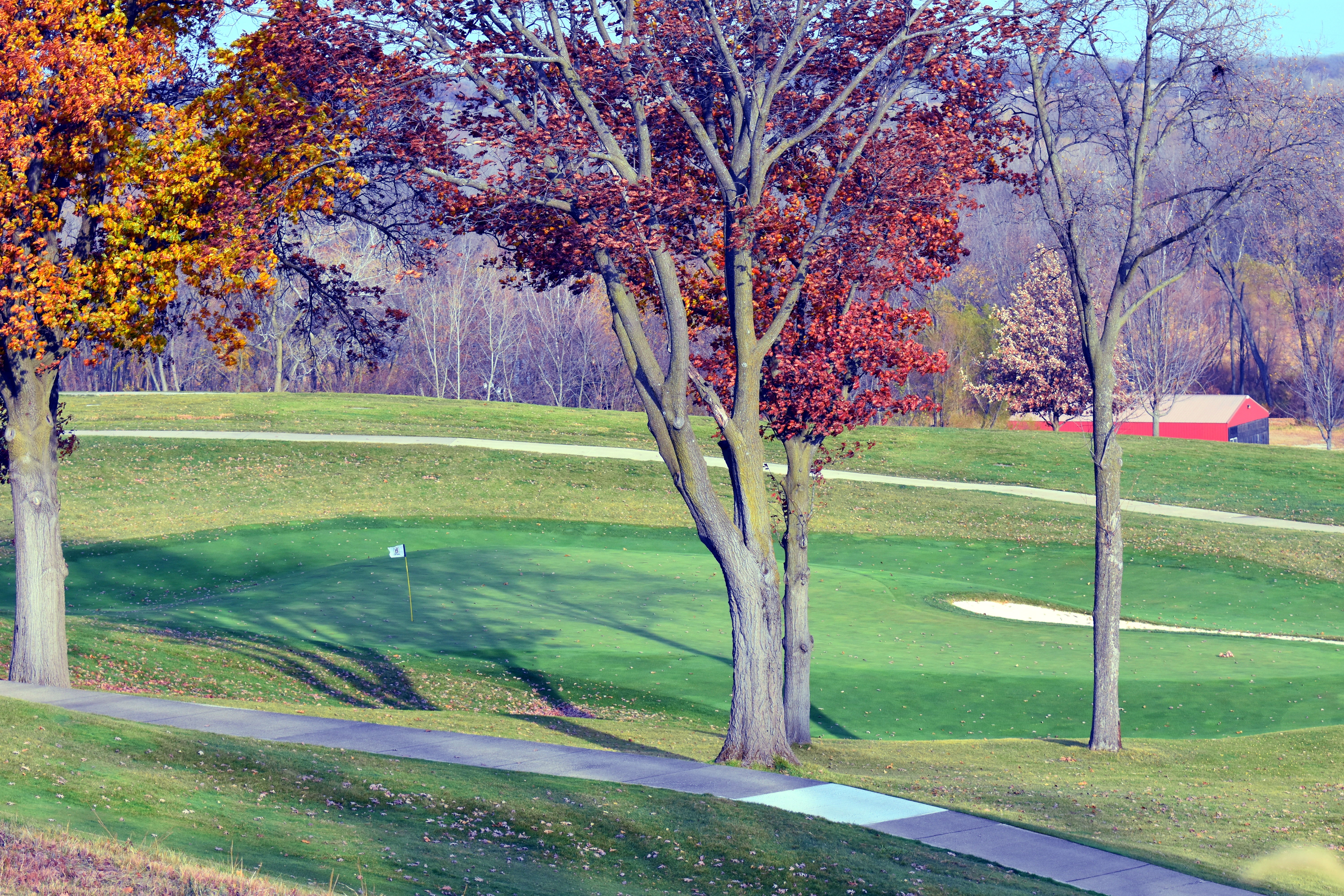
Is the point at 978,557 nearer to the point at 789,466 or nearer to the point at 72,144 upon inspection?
the point at 789,466

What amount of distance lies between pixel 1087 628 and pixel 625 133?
13.7 m

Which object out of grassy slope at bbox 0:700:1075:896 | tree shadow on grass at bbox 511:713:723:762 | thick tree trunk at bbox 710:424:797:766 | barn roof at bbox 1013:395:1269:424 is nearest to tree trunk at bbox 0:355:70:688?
grassy slope at bbox 0:700:1075:896

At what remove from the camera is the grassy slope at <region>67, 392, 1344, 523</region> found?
4119cm

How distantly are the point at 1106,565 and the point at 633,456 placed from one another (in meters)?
25.9

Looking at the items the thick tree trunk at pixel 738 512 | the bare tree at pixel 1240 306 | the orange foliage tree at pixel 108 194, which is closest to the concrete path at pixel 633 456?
the orange foliage tree at pixel 108 194

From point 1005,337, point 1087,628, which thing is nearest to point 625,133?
point 1087,628

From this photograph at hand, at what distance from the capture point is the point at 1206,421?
71.1m

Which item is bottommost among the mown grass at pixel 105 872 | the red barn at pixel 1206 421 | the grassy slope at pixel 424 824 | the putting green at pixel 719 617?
the putting green at pixel 719 617

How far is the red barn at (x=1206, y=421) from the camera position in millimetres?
70625

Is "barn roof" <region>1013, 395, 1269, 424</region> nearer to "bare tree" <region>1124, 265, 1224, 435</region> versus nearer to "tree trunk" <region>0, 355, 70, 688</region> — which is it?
"bare tree" <region>1124, 265, 1224, 435</region>

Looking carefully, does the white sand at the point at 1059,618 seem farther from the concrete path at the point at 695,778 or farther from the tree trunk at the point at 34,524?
the tree trunk at the point at 34,524

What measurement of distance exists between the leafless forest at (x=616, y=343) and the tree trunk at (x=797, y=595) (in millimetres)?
45398

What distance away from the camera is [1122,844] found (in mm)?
10797

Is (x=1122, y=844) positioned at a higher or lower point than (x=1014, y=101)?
lower
